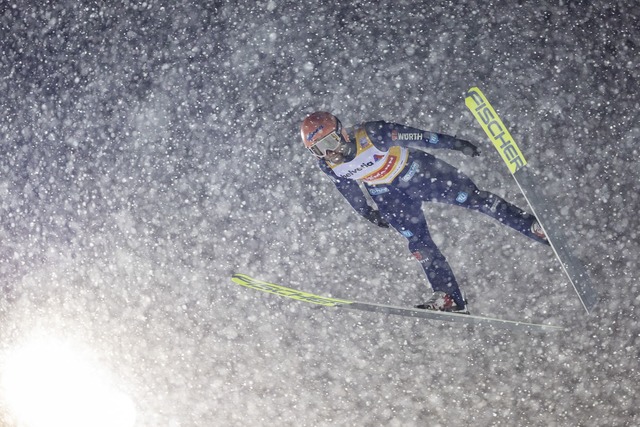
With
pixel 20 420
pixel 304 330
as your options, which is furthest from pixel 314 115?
pixel 20 420

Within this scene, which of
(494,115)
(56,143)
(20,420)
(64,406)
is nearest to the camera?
(494,115)

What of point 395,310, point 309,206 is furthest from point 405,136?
point 395,310

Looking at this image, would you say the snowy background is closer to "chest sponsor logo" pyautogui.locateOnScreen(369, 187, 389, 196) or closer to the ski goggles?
the ski goggles

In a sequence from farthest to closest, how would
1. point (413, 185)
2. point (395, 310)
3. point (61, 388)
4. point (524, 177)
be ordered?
point (61, 388)
point (413, 185)
point (395, 310)
point (524, 177)

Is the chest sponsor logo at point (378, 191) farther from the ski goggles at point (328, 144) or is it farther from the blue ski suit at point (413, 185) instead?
the ski goggles at point (328, 144)

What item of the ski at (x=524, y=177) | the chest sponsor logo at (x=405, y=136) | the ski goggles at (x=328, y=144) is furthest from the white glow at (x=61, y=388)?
the ski at (x=524, y=177)

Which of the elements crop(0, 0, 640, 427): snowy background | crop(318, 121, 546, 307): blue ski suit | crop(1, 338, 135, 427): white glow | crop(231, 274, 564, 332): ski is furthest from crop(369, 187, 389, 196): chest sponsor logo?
crop(1, 338, 135, 427): white glow

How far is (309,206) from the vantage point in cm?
191

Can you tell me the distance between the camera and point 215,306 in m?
2.04

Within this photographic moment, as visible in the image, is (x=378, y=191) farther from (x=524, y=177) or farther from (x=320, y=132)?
(x=524, y=177)

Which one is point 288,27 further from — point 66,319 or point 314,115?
point 66,319

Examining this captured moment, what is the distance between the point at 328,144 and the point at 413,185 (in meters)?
0.35

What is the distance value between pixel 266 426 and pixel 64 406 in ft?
2.38

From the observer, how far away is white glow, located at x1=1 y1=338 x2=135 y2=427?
2.30m
